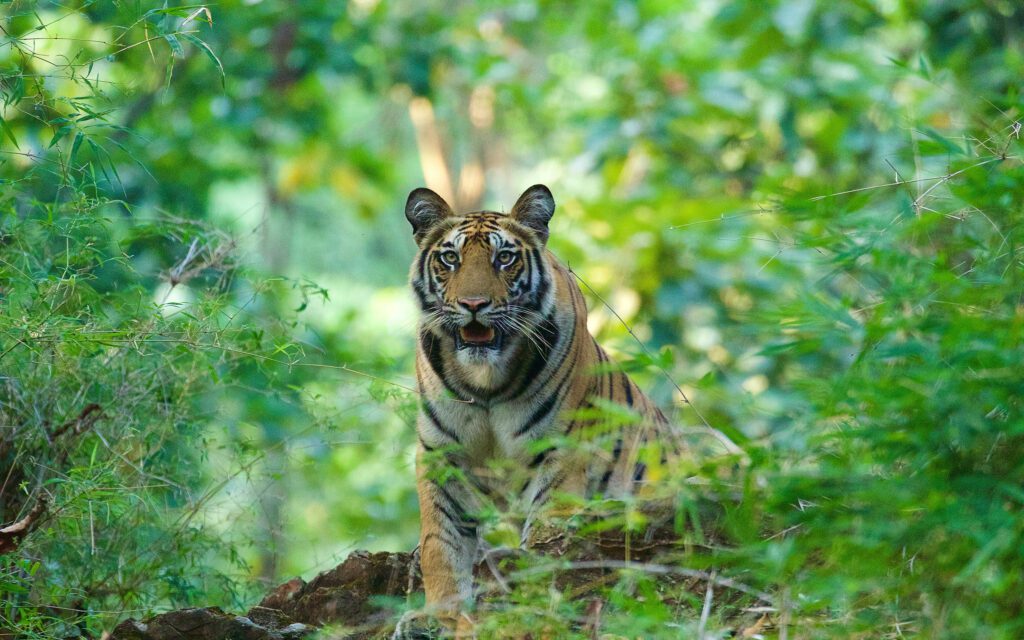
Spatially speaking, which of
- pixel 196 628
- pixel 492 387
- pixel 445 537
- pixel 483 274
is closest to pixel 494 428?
pixel 492 387

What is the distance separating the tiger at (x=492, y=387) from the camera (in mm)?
3791

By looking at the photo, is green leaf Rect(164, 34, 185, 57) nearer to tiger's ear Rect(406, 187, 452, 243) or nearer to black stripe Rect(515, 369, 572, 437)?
tiger's ear Rect(406, 187, 452, 243)

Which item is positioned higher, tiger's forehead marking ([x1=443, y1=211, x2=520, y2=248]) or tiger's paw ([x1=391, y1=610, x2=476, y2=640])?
tiger's forehead marking ([x1=443, y1=211, x2=520, y2=248])

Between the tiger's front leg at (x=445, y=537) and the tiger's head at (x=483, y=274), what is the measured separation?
1.51 ft

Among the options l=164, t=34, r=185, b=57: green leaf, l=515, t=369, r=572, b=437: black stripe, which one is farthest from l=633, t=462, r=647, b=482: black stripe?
l=164, t=34, r=185, b=57: green leaf

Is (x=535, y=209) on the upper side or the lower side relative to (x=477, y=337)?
upper

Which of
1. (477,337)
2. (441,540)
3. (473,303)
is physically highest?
(473,303)

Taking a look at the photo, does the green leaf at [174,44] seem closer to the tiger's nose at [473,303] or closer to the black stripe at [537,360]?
the tiger's nose at [473,303]

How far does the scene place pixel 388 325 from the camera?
10.8 m

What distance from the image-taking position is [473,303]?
3887 millimetres

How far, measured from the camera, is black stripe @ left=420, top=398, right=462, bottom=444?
3.85 metres

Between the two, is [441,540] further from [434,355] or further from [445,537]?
[434,355]

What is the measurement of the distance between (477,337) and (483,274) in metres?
0.24

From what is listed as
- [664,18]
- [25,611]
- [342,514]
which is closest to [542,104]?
[664,18]
